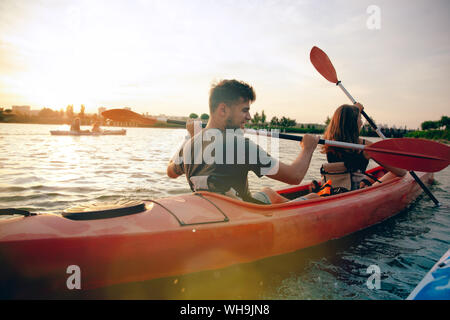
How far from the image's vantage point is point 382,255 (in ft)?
10.4

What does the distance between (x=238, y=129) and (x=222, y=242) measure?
1016 millimetres

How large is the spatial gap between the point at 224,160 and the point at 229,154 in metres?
0.07

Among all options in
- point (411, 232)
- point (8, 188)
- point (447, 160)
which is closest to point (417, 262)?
point (411, 232)

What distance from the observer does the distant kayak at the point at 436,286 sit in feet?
5.61

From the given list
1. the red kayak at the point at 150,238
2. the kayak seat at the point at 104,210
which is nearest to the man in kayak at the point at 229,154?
the red kayak at the point at 150,238

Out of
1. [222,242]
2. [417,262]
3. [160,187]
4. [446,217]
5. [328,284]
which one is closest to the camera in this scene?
[222,242]

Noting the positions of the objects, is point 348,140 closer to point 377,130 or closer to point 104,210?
point 377,130

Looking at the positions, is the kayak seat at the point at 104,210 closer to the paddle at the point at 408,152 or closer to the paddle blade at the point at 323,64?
the paddle at the point at 408,152

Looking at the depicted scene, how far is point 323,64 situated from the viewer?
5.92m

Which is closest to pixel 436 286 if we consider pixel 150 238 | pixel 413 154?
pixel 150 238

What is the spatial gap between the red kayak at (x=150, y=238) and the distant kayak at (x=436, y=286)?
1.07 metres

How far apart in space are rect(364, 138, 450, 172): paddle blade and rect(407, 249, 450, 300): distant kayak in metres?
1.98

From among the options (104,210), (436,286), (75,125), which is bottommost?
(436,286)

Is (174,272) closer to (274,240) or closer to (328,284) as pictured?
(274,240)
